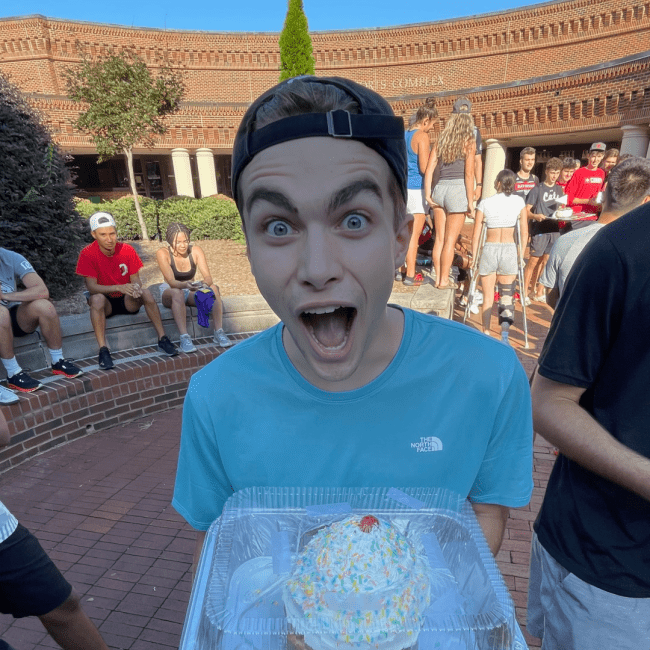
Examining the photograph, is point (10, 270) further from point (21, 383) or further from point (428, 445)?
point (428, 445)

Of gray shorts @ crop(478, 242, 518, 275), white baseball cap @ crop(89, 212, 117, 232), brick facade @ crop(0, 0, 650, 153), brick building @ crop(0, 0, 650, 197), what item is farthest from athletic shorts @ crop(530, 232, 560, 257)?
brick facade @ crop(0, 0, 650, 153)

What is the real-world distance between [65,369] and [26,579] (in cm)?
308

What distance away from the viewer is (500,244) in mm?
5922

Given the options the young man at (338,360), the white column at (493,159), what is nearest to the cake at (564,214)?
the young man at (338,360)

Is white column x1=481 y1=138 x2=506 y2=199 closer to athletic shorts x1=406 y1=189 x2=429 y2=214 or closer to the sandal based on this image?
the sandal

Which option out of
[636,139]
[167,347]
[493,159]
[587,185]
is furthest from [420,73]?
[167,347]

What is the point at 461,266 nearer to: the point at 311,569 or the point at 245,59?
the point at 311,569

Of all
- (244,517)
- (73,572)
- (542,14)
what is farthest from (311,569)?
(542,14)

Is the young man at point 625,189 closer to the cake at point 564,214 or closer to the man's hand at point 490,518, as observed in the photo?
the man's hand at point 490,518

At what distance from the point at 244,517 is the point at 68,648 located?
1855 mm

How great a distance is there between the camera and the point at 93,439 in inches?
183

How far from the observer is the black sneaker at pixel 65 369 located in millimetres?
4656

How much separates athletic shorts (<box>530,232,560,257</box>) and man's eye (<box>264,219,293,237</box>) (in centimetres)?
772

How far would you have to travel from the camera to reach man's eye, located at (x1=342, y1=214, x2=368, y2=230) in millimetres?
1022
